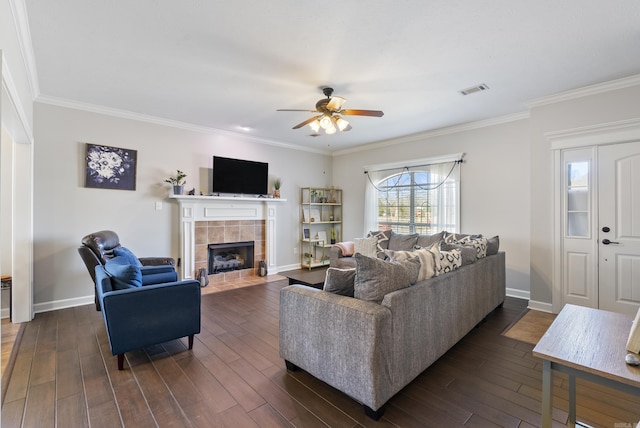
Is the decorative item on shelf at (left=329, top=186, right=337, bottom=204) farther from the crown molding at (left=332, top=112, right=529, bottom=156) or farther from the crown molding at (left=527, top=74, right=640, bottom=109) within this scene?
the crown molding at (left=527, top=74, right=640, bottom=109)

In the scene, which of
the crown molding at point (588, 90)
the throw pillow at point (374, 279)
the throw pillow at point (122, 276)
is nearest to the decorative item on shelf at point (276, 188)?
the throw pillow at point (122, 276)

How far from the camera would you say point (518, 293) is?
4.29 meters

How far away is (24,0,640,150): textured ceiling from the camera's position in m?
2.10

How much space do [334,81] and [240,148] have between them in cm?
282

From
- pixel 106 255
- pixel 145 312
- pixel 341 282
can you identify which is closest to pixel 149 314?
pixel 145 312

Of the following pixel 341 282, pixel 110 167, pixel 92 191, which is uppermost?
pixel 110 167

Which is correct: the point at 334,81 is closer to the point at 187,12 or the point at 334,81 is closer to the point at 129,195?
the point at 187,12

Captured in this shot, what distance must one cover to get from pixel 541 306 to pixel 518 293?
0.54 metres

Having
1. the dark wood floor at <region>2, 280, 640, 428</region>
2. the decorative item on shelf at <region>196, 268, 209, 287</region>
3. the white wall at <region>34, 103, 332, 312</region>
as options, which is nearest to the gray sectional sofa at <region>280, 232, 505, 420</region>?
the dark wood floor at <region>2, 280, 640, 428</region>

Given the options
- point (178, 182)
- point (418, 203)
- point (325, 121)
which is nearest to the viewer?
point (325, 121)

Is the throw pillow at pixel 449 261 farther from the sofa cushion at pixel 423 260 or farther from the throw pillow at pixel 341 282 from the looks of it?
the throw pillow at pixel 341 282

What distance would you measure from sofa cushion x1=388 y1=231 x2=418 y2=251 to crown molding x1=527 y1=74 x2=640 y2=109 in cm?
236

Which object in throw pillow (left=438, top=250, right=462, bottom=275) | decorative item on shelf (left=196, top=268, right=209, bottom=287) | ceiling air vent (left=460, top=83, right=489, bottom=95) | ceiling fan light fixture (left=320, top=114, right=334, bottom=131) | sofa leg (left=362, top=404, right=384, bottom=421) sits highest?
ceiling air vent (left=460, top=83, right=489, bottom=95)

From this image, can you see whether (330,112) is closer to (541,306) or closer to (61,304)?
(541,306)
